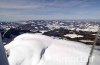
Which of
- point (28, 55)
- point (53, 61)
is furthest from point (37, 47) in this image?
point (53, 61)

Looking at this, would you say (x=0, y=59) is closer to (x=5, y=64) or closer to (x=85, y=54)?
(x=5, y=64)

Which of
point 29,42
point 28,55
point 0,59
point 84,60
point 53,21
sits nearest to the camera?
point 0,59

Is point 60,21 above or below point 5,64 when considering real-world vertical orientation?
below

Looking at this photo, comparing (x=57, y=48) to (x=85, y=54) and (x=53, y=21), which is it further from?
(x=53, y=21)

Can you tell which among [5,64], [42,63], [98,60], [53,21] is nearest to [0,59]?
[5,64]

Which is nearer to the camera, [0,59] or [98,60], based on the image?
[0,59]

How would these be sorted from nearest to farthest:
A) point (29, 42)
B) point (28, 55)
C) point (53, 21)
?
point (28, 55) → point (29, 42) → point (53, 21)
